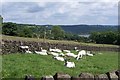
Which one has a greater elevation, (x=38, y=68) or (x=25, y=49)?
Result: (x=25, y=49)

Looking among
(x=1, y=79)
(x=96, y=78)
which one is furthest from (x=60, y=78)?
(x=1, y=79)

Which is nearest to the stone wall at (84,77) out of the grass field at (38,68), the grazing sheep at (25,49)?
the grass field at (38,68)

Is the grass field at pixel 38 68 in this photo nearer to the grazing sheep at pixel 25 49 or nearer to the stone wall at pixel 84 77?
the stone wall at pixel 84 77

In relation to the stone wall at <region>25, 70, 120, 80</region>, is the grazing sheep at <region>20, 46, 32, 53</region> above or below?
below

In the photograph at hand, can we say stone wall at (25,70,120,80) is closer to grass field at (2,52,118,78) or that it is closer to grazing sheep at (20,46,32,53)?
grass field at (2,52,118,78)

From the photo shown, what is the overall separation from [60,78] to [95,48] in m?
42.0

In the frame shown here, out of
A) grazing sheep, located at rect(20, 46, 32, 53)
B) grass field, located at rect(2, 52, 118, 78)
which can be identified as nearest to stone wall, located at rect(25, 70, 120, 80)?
grass field, located at rect(2, 52, 118, 78)

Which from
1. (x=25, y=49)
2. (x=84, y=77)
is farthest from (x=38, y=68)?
(x=25, y=49)

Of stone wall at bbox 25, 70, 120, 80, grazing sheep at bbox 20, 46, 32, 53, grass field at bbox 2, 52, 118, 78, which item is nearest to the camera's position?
stone wall at bbox 25, 70, 120, 80

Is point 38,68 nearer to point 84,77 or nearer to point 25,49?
point 84,77

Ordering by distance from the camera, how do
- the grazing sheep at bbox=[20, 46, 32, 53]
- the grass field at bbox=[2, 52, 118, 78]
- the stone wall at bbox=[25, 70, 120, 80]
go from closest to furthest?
the stone wall at bbox=[25, 70, 120, 80] < the grass field at bbox=[2, 52, 118, 78] < the grazing sheep at bbox=[20, 46, 32, 53]

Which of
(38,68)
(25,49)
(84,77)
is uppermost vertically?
(84,77)

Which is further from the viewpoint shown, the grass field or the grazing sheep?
the grazing sheep

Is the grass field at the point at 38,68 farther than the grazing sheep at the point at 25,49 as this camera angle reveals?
No
